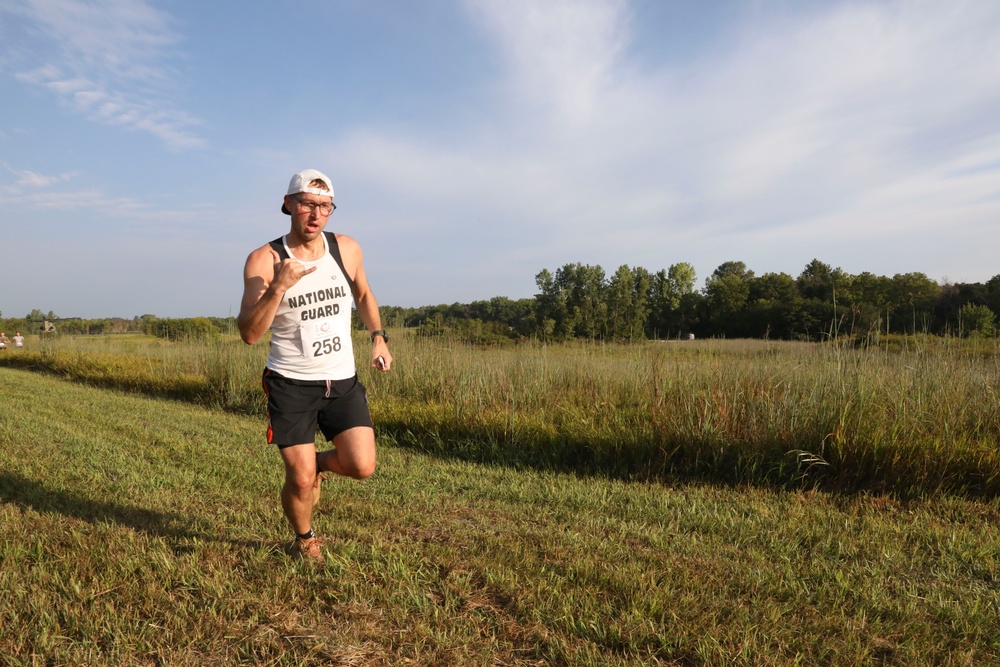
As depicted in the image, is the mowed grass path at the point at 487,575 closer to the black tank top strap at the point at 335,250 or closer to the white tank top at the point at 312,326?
the white tank top at the point at 312,326

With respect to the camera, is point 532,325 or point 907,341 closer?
point 907,341

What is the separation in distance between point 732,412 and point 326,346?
4.55 meters

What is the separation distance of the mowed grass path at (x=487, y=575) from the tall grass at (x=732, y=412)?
507 mm

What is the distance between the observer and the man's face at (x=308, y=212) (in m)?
3.27

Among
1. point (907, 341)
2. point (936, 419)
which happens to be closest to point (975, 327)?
point (907, 341)

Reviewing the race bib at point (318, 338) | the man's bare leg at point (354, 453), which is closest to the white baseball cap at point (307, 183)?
the race bib at point (318, 338)

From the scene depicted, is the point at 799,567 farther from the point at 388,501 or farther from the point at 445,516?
the point at 388,501

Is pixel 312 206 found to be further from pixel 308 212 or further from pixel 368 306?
pixel 368 306

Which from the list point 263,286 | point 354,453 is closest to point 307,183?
point 263,286

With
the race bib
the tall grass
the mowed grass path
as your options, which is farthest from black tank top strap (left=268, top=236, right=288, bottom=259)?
the tall grass

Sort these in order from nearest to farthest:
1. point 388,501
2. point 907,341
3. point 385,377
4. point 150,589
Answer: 1. point 150,589
2. point 388,501
3. point 907,341
4. point 385,377

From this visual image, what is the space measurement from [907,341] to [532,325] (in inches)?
250

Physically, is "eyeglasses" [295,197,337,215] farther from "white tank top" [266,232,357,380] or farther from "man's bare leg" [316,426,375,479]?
"man's bare leg" [316,426,375,479]

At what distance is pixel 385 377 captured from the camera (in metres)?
11.2
